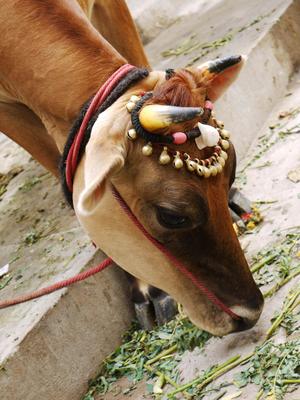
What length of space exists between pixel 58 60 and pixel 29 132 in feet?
3.35

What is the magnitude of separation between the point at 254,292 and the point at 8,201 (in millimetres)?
2976

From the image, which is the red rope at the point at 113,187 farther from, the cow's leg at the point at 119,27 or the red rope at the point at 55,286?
the cow's leg at the point at 119,27

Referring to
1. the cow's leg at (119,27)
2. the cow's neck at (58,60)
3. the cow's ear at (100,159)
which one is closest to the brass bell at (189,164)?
the cow's ear at (100,159)

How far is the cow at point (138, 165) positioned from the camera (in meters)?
3.05

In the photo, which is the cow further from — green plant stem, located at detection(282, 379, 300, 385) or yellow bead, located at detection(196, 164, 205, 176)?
green plant stem, located at detection(282, 379, 300, 385)

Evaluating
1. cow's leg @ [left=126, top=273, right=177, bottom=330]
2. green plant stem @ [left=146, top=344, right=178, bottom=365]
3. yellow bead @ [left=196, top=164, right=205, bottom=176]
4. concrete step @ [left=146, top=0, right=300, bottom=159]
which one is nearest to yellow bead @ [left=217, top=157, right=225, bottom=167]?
yellow bead @ [left=196, top=164, right=205, bottom=176]

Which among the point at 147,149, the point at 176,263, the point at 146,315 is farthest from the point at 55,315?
the point at 147,149

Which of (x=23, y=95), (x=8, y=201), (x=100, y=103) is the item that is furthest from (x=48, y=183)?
(x=100, y=103)

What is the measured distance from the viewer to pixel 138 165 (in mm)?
3125

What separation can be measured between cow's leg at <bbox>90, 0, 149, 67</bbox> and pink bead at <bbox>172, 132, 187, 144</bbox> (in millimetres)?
2214

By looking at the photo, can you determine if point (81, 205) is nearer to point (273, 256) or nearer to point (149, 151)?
point (149, 151)

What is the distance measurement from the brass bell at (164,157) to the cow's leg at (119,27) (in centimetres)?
219

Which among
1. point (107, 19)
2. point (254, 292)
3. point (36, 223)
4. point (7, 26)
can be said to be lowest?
point (36, 223)

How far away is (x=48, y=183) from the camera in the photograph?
588 cm
